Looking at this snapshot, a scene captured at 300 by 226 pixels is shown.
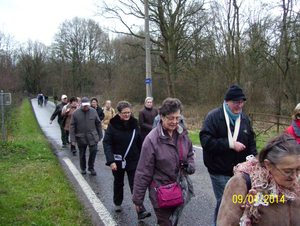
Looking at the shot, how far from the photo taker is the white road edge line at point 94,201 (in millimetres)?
3965

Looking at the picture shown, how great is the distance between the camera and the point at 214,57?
17719 mm

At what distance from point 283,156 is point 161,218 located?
156cm

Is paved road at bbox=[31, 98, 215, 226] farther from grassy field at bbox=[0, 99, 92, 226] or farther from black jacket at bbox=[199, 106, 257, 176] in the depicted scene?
black jacket at bbox=[199, 106, 257, 176]

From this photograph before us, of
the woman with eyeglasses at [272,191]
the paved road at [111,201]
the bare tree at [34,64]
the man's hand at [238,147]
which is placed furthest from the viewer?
the bare tree at [34,64]

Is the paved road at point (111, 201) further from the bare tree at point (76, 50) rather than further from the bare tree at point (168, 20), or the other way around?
the bare tree at point (76, 50)

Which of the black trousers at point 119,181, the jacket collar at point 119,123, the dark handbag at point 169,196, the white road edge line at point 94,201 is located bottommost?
the white road edge line at point 94,201

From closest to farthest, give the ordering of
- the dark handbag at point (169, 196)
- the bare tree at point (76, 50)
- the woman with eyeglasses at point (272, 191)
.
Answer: the woman with eyeglasses at point (272, 191) → the dark handbag at point (169, 196) → the bare tree at point (76, 50)

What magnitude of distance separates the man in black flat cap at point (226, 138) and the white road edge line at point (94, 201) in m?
1.79

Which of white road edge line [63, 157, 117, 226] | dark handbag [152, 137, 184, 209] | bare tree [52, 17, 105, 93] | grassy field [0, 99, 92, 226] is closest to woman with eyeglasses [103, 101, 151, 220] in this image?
white road edge line [63, 157, 117, 226]

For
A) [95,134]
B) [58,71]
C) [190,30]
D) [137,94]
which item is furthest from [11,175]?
[58,71]

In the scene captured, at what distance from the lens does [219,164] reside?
2.99 m

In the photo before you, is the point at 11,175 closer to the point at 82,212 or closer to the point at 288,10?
the point at 82,212

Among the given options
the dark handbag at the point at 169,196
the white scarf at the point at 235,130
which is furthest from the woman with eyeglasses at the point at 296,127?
the dark handbag at the point at 169,196
